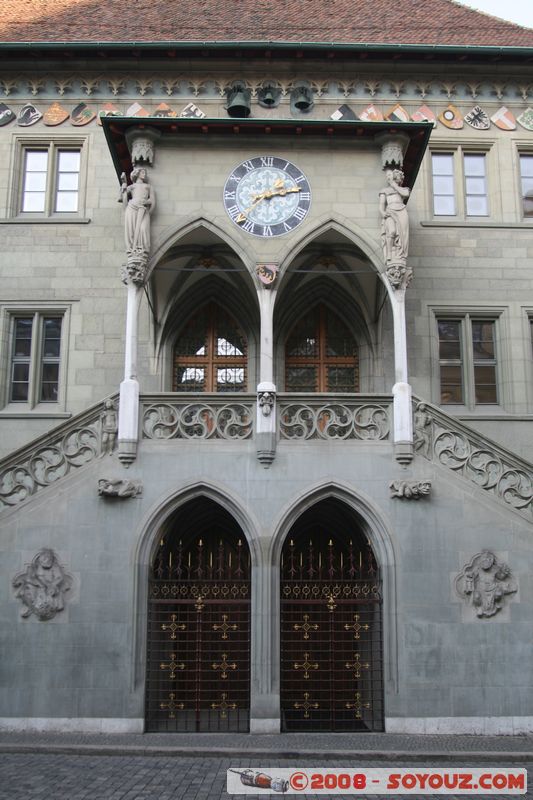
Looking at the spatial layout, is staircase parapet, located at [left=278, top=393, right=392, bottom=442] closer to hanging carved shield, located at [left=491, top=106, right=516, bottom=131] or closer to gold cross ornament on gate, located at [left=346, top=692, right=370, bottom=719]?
gold cross ornament on gate, located at [left=346, top=692, right=370, bottom=719]

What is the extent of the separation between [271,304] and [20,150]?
7555mm

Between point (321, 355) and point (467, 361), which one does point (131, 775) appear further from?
point (467, 361)

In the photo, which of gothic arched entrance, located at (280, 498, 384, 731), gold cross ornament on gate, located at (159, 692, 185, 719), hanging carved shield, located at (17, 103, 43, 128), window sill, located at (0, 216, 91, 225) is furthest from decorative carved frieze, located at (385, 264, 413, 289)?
hanging carved shield, located at (17, 103, 43, 128)

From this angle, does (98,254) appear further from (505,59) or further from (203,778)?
(203,778)

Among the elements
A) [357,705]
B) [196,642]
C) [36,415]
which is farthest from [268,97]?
[357,705]

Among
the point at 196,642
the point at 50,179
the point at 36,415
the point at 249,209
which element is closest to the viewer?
the point at 196,642

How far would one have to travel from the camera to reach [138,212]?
1541 centimetres

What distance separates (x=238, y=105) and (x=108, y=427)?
306 inches

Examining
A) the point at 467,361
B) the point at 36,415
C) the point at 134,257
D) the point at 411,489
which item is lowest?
the point at 411,489

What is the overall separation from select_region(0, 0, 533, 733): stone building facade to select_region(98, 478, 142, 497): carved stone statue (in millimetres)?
66

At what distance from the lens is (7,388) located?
60.1 feet

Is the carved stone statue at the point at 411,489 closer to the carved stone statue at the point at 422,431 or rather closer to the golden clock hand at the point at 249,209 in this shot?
the carved stone statue at the point at 422,431

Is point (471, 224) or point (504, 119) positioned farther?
point (504, 119)

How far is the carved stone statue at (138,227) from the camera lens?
50.2 feet
